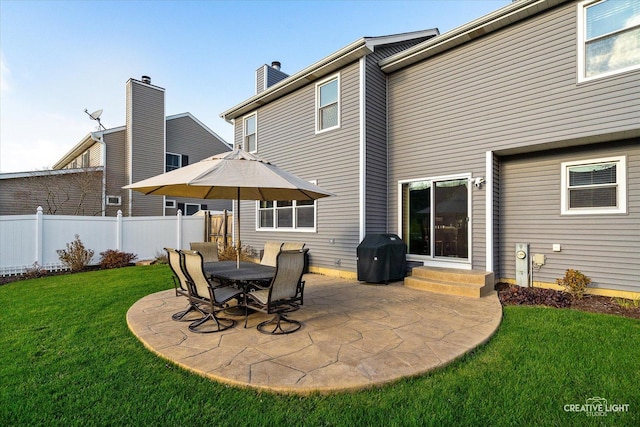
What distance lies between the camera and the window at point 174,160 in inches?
661

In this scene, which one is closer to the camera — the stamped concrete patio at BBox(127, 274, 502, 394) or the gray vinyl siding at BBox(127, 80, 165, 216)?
the stamped concrete patio at BBox(127, 274, 502, 394)

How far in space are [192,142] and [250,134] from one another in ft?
26.1

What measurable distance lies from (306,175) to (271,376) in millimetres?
6956

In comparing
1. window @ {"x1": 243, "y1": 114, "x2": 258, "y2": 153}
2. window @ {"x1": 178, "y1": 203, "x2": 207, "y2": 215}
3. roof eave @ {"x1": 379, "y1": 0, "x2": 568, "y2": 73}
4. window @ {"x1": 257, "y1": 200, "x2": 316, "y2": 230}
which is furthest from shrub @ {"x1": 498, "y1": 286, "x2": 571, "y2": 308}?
window @ {"x1": 178, "y1": 203, "x2": 207, "y2": 215}

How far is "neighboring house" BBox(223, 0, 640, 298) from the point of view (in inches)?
219

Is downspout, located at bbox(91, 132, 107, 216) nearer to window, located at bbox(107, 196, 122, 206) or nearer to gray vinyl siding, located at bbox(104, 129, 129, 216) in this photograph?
gray vinyl siding, located at bbox(104, 129, 129, 216)

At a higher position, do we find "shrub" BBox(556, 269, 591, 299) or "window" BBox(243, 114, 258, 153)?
"window" BBox(243, 114, 258, 153)

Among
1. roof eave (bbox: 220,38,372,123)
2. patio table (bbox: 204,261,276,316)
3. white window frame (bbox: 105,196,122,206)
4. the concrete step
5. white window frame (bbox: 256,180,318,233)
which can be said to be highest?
roof eave (bbox: 220,38,372,123)

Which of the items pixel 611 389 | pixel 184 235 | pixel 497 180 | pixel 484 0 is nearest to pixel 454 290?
pixel 497 180

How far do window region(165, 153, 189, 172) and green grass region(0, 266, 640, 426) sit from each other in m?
13.8

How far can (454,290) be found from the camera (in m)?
6.11

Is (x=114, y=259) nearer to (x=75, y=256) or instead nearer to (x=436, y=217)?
(x=75, y=256)

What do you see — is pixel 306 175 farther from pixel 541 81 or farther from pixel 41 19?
pixel 41 19

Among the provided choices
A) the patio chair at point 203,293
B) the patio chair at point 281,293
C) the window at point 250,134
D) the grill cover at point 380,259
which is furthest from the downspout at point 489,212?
the window at point 250,134
